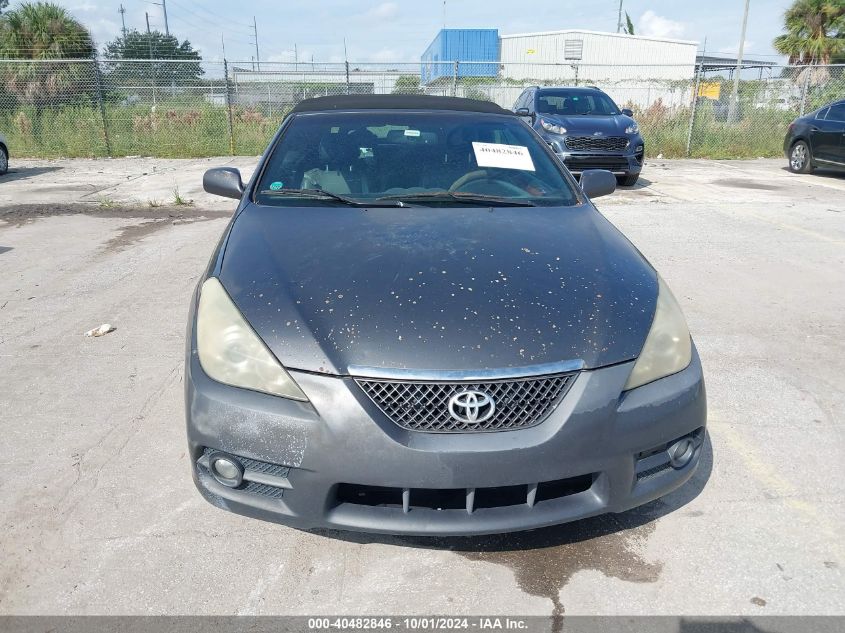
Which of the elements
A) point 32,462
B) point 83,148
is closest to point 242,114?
point 83,148

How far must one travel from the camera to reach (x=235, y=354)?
213 cm

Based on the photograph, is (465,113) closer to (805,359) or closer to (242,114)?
(805,359)

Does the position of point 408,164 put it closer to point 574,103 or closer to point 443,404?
point 443,404

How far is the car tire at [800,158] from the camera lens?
13.1 m

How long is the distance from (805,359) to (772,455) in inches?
56.1

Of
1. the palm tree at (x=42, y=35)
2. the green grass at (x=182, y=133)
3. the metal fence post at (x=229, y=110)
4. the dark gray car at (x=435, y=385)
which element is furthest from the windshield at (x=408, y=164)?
the palm tree at (x=42, y=35)

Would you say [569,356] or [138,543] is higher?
[569,356]

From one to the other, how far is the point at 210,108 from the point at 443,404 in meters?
16.3

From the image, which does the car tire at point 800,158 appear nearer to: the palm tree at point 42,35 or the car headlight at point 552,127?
the car headlight at point 552,127

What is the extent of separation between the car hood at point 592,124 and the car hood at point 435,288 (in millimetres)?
8260

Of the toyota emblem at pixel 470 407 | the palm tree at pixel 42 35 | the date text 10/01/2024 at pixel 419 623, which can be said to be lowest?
the date text 10/01/2024 at pixel 419 623

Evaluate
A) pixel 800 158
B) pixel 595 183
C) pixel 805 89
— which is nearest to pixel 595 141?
pixel 800 158

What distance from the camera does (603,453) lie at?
6.65 ft

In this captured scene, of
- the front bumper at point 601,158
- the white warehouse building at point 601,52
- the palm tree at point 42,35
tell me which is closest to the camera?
the front bumper at point 601,158
